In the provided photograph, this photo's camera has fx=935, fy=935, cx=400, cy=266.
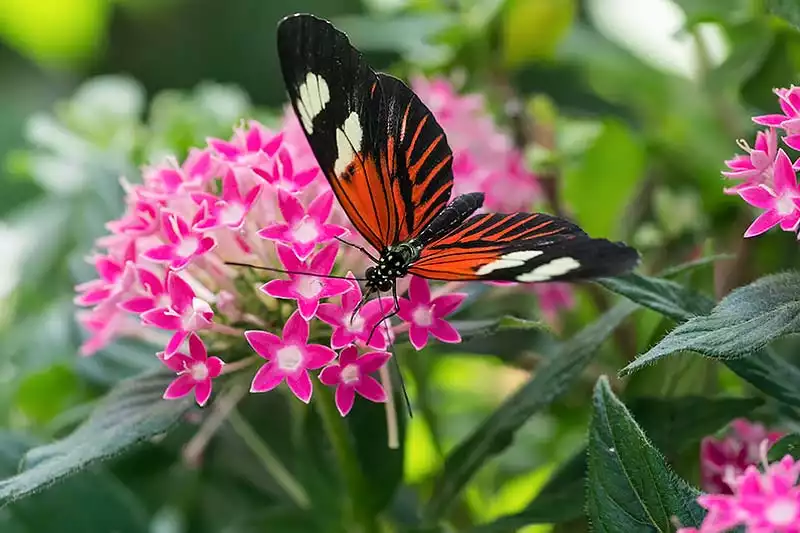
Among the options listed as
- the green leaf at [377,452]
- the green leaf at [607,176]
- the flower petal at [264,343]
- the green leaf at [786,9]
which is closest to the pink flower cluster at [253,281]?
the flower petal at [264,343]

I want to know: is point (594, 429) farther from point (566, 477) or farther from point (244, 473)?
point (244, 473)

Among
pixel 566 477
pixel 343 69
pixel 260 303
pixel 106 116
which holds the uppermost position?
pixel 106 116

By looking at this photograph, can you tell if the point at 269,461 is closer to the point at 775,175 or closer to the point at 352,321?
the point at 352,321

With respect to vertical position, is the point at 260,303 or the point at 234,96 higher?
the point at 234,96

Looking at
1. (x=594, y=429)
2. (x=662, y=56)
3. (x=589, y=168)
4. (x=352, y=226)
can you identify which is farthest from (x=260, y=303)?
(x=662, y=56)

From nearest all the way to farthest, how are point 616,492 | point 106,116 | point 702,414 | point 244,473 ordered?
point 616,492
point 702,414
point 244,473
point 106,116

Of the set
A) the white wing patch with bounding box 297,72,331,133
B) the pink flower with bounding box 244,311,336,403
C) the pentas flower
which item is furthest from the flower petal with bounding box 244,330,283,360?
the pentas flower
